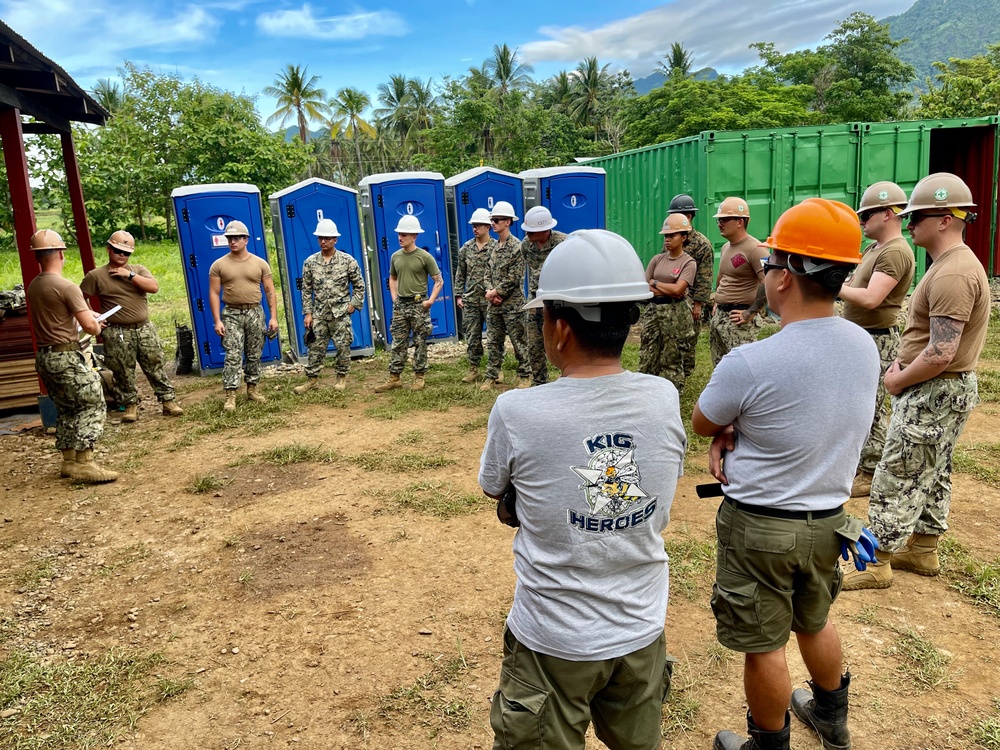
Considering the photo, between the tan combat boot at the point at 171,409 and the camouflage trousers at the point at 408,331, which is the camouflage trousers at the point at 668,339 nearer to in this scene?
the camouflage trousers at the point at 408,331

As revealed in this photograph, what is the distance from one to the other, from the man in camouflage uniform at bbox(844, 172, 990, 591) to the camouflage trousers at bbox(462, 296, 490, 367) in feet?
16.0

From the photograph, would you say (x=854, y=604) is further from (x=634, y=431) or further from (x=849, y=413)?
(x=634, y=431)

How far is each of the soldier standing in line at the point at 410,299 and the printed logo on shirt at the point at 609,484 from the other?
6.12 metres

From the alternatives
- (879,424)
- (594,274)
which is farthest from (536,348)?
(594,274)

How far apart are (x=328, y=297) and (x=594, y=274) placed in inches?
255

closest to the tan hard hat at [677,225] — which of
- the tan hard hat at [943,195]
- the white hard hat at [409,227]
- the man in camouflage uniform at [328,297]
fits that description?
the tan hard hat at [943,195]

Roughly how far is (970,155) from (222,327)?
35.8 ft

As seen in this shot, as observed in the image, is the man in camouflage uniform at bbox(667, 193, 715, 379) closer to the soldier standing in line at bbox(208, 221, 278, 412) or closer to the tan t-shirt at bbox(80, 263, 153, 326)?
the soldier standing in line at bbox(208, 221, 278, 412)

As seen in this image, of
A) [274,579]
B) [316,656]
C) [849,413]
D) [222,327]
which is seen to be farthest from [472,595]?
[222,327]

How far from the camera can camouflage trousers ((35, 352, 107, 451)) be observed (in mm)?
5297

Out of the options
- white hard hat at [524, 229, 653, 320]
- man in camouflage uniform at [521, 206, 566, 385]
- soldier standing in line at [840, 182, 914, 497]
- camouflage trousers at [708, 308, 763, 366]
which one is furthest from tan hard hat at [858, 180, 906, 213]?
man in camouflage uniform at [521, 206, 566, 385]

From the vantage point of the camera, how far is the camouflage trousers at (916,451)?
10.4 feet

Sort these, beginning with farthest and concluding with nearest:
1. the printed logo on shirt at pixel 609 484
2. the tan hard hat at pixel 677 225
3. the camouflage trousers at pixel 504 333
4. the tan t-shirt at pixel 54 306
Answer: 1. the camouflage trousers at pixel 504 333
2. the tan hard hat at pixel 677 225
3. the tan t-shirt at pixel 54 306
4. the printed logo on shirt at pixel 609 484

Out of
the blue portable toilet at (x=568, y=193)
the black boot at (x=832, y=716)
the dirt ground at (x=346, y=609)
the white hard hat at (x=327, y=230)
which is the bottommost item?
the dirt ground at (x=346, y=609)
